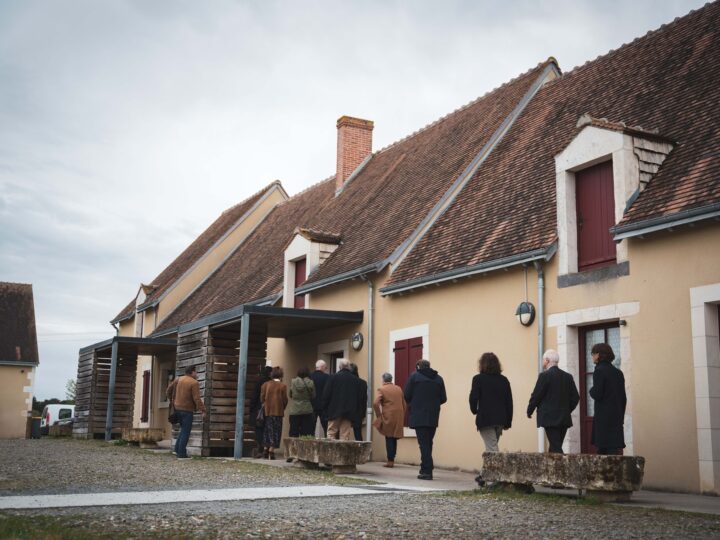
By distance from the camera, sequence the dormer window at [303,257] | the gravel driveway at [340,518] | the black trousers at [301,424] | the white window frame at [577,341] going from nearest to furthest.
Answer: the gravel driveway at [340,518]
the white window frame at [577,341]
the black trousers at [301,424]
the dormer window at [303,257]

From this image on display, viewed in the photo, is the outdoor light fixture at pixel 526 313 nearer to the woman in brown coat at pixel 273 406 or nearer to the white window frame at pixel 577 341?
the white window frame at pixel 577 341

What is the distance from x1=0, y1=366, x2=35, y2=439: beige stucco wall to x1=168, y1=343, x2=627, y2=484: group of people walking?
79.3 feet

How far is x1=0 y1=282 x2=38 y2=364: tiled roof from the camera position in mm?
38094

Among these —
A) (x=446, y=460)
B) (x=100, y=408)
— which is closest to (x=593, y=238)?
(x=446, y=460)

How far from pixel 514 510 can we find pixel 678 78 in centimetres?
873

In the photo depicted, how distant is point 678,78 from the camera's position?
45.1ft

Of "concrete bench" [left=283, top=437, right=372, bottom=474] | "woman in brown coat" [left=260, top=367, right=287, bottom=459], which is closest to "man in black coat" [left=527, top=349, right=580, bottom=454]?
"concrete bench" [left=283, top=437, right=372, bottom=474]

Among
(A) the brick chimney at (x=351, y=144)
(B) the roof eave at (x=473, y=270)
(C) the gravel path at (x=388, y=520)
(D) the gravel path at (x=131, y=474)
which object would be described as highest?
(A) the brick chimney at (x=351, y=144)

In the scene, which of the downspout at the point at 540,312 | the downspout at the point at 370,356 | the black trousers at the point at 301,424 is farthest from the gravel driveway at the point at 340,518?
the downspout at the point at 370,356

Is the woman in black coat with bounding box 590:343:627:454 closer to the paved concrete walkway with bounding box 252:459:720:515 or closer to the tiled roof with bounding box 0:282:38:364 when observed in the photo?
the paved concrete walkway with bounding box 252:459:720:515

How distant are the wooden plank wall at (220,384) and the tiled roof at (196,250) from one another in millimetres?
13172

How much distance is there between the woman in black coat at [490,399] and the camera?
10484 millimetres

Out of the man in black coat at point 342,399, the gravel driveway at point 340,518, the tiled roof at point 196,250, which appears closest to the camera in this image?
the gravel driveway at point 340,518

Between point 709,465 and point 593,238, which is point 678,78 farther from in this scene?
point 709,465
